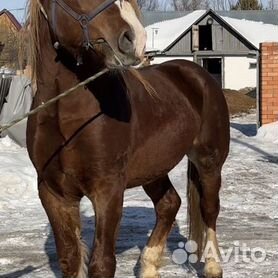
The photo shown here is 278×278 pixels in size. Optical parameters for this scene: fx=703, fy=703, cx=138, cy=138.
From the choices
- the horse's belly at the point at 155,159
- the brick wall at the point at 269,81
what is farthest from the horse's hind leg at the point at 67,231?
the brick wall at the point at 269,81

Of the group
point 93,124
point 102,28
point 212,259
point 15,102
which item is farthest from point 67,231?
point 15,102

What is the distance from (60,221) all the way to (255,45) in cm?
3763

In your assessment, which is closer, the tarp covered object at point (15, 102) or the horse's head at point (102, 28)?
the horse's head at point (102, 28)

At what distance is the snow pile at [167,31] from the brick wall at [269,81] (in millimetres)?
23667

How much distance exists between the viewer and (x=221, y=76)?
41719 millimetres

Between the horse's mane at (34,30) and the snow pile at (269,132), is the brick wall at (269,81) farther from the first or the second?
the horse's mane at (34,30)

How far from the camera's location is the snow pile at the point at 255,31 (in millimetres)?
40875

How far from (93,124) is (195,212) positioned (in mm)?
2112

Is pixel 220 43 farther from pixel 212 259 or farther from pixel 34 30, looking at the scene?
pixel 34 30

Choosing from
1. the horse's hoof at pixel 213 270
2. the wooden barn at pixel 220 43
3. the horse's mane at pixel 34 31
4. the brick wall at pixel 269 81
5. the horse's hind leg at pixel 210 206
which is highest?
the horse's mane at pixel 34 31

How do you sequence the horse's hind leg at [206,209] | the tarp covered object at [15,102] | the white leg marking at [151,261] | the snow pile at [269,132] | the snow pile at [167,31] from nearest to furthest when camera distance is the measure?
1. the white leg marking at [151,261]
2. the horse's hind leg at [206,209]
3. the tarp covered object at [15,102]
4. the snow pile at [269,132]
5. the snow pile at [167,31]

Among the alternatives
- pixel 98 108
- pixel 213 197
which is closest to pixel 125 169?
pixel 98 108

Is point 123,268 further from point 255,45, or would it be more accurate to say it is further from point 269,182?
point 255,45

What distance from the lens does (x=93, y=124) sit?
3689mm
